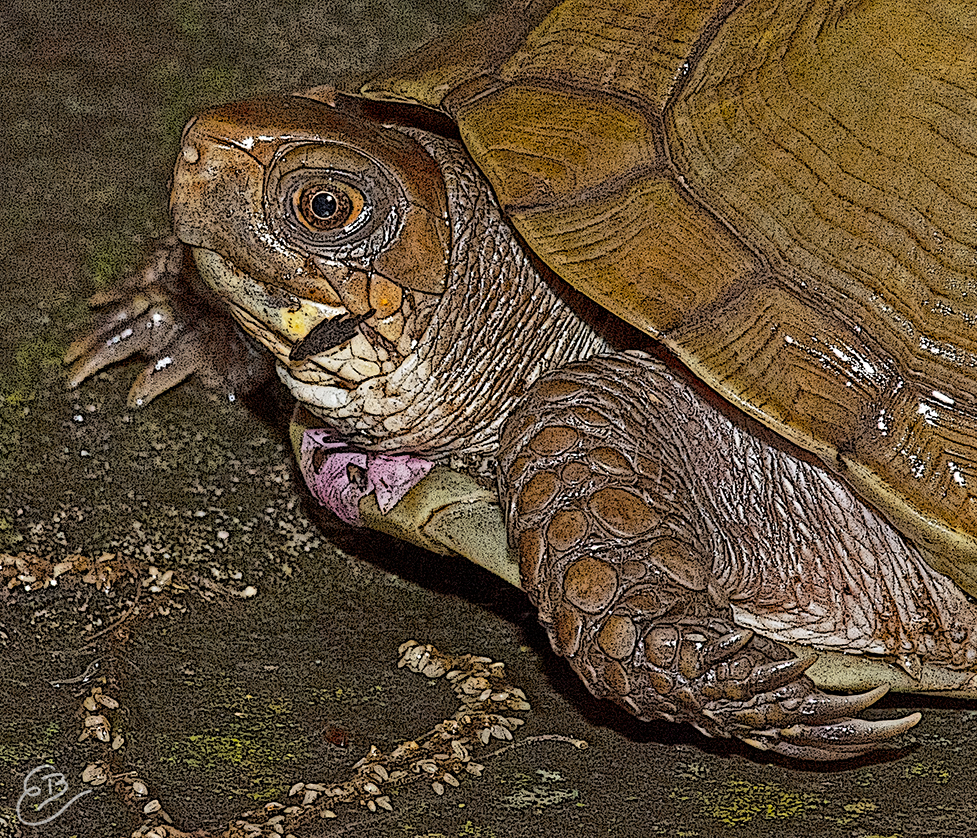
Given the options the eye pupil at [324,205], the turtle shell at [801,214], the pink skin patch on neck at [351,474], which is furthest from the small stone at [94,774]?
the turtle shell at [801,214]

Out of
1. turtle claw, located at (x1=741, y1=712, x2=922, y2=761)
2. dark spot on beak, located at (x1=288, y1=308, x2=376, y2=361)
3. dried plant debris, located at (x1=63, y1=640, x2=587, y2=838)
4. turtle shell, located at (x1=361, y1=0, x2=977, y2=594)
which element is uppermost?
turtle shell, located at (x1=361, y1=0, x2=977, y2=594)

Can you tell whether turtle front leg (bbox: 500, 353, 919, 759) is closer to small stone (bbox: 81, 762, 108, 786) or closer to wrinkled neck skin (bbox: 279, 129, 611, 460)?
wrinkled neck skin (bbox: 279, 129, 611, 460)

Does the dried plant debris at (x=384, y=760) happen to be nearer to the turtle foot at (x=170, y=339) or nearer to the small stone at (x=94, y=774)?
the small stone at (x=94, y=774)

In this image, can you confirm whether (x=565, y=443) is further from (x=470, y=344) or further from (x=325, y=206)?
(x=325, y=206)

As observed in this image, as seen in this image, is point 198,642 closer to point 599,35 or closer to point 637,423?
point 637,423

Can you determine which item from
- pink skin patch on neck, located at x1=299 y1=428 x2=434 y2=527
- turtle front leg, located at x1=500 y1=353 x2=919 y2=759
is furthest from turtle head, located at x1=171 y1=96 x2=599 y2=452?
turtle front leg, located at x1=500 y1=353 x2=919 y2=759

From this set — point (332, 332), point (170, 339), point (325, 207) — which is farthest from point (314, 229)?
point (170, 339)

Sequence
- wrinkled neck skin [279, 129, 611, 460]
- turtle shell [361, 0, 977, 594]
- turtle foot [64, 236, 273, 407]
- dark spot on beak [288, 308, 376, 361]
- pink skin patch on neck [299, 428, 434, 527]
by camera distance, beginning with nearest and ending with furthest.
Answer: turtle shell [361, 0, 977, 594] → dark spot on beak [288, 308, 376, 361] → wrinkled neck skin [279, 129, 611, 460] → pink skin patch on neck [299, 428, 434, 527] → turtle foot [64, 236, 273, 407]
